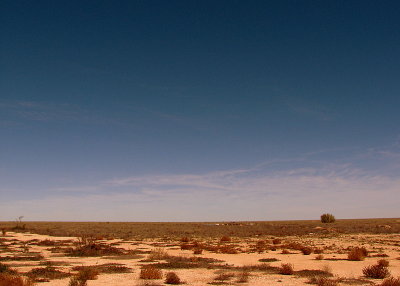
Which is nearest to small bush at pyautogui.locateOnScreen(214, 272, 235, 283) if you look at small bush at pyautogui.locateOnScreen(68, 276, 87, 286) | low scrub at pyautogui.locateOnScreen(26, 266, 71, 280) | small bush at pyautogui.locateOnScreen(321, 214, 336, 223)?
small bush at pyautogui.locateOnScreen(68, 276, 87, 286)

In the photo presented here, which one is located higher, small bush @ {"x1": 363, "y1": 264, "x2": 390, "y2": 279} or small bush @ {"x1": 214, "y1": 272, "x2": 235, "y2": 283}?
small bush @ {"x1": 363, "y1": 264, "x2": 390, "y2": 279}

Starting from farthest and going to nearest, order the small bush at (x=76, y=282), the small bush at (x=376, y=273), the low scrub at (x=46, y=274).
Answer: the small bush at (x=376, y=273), the low scrub at (x=46, y=274), the small bush at (x=76, y=282)

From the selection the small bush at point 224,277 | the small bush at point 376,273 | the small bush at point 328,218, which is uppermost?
the small bush at point 328,218

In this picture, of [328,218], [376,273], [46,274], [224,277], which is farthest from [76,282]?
[328,218]

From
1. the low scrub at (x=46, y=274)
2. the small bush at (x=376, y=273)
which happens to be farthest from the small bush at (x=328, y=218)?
the low scrub at (x=46, y=274)

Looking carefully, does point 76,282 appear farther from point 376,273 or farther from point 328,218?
point 328,218

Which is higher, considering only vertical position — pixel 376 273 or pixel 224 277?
pixel 376 273

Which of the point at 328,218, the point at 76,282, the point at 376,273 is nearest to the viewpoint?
the point at 76,282

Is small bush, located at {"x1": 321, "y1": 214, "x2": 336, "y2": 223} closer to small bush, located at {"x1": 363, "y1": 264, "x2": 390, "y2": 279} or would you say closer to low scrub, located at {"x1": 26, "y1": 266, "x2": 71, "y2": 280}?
small bush, located at {"x1": 363, "y1": 264, "x2": 390, "y2": 279}

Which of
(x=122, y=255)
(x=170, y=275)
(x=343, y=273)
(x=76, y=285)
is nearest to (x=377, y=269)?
(x=343, y=273)

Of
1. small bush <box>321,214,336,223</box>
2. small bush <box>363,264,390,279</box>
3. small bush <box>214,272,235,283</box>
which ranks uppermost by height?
small bush <box>321,214,336,223</box>

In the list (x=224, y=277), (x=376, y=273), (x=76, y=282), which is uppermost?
(x=76, y=282)

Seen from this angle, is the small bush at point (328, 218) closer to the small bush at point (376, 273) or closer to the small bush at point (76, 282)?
the small bush at point (376, 273)

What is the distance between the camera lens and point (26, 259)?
26.4 metres
